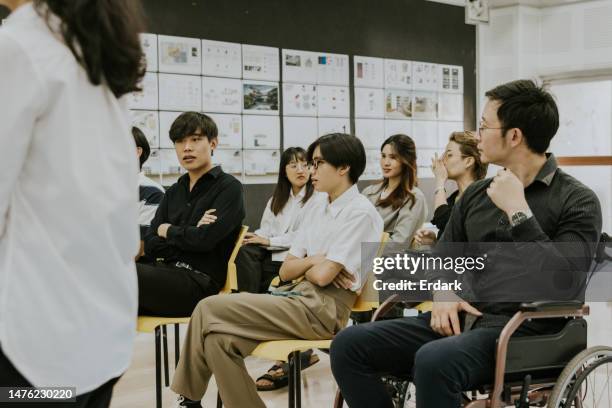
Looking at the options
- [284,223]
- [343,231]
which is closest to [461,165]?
[343,231]

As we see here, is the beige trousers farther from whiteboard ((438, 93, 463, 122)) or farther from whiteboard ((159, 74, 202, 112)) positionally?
whiteboard ((438, 93, 463, 122))

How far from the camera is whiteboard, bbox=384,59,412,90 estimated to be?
694cm

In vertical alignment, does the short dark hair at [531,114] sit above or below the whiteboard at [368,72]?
below

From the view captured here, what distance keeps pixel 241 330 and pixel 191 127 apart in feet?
3.43

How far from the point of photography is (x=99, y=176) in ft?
3.36

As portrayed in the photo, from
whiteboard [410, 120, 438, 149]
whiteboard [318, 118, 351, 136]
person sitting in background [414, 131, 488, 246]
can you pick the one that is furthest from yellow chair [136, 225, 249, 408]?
whiteboard [410, 120, 438, 149]

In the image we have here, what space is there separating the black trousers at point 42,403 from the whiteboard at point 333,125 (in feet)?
17.7

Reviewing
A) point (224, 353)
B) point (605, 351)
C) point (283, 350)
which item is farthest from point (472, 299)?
point (224, 353)

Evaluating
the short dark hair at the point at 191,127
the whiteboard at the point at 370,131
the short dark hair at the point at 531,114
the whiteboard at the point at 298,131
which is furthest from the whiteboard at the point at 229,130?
the short dark hair at the point at 531,114

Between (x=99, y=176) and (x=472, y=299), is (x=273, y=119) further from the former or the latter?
(x=99, y=176)

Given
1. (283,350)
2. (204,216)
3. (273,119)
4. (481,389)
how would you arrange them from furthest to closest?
(273,119) < (204,216) < (283,350) < (481,389)

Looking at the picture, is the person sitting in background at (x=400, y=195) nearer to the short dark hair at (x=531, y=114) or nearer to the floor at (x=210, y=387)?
the floor at (x=210, y=387)

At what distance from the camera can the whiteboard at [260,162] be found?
5934 millimetres

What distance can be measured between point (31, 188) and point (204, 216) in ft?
6.68
